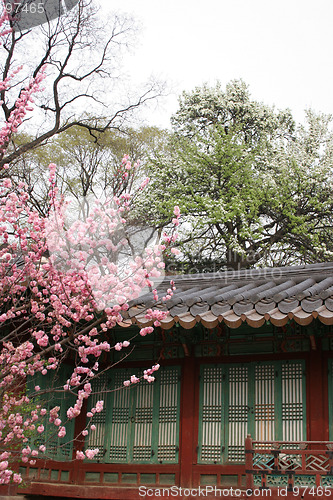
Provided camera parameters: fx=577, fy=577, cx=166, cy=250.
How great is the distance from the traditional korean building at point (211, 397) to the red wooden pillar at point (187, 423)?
18 mm

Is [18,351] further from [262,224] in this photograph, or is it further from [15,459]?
[262,224]

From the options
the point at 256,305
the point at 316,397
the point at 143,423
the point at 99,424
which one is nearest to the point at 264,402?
the point at 316,397

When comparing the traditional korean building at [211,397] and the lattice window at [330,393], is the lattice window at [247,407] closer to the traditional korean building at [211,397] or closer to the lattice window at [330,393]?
the traditional korean building at [211,397]

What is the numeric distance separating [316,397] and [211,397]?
1.83m

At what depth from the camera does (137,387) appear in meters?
10.8

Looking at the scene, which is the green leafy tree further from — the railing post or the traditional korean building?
the railing post

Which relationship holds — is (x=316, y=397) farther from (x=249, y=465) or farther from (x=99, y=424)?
(x=99, y=424)

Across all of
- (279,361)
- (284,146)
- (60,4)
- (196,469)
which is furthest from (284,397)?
(284,146)

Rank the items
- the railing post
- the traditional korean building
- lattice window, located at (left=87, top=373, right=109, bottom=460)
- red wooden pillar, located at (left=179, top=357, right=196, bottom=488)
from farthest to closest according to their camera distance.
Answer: lattice window, located at (left=87, top=373, right=109, bottom=460) < red wooden pillar, located at (left=179, top=357, right=196, bottom=488) < the traditional korean building < the railing post

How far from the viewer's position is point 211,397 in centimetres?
1013

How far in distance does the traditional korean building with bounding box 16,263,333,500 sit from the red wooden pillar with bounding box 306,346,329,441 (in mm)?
16

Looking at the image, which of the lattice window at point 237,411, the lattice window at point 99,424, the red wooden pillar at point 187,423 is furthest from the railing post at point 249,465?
the lattice window at point 99,424

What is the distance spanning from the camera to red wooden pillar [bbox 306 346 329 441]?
914cm

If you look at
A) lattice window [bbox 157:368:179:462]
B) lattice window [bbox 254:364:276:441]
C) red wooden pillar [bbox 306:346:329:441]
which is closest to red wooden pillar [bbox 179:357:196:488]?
lattice window [bbox 157:368:179:462]
